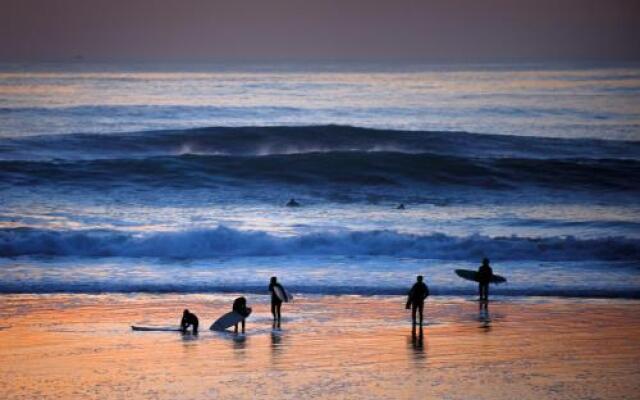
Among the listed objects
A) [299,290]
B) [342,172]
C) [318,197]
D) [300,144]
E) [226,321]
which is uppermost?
[300,144]

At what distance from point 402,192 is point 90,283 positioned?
16.7m

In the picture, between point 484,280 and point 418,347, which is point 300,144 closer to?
point 484,280

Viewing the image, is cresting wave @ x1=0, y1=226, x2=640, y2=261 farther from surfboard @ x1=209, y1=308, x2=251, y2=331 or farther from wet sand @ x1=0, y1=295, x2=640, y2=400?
surfboard @ x1=209, y1=308, x2=251, y2=331

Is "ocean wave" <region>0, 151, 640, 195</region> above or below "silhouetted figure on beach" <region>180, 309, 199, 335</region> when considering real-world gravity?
above

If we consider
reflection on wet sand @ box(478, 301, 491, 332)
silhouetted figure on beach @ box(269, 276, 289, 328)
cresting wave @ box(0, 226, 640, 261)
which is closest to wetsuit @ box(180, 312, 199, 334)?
silhouetted figure on beach @ box(269, 276, 289, 328)

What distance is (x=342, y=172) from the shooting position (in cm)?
4000

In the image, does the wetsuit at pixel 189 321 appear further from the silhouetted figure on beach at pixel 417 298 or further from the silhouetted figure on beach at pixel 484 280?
the silhouetted figure on beach at pixel 484 280

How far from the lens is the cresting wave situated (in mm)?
26328

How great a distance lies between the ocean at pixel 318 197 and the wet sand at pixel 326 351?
6.56 ft

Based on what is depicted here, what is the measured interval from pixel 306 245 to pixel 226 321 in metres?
9.05

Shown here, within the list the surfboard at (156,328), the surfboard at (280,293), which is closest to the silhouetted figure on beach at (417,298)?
the surfboard at (280,293)

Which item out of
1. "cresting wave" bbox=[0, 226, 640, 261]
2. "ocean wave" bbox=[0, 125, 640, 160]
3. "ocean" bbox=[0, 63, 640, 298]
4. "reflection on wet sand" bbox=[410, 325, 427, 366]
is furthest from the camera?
"ocean wave" bbox=[0, 125, 640, 160]

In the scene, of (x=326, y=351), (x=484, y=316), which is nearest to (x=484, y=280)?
(x=484, y=316)

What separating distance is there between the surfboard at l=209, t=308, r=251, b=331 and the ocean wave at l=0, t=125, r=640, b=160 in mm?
27078
